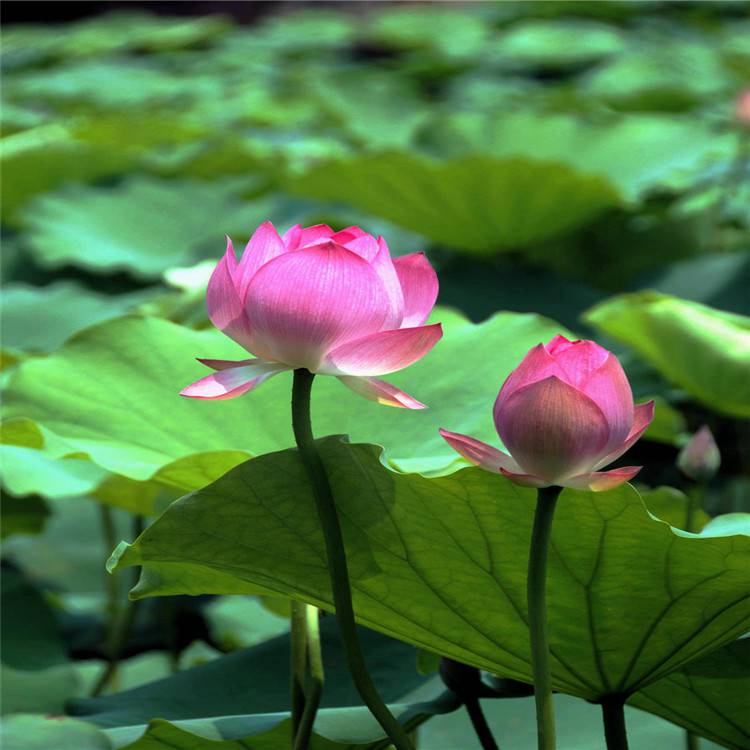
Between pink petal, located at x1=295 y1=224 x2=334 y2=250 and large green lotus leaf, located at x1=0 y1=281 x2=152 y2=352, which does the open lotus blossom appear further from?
large green lotus leaf, located at x1=0 y1=281 x2=152 y2=352

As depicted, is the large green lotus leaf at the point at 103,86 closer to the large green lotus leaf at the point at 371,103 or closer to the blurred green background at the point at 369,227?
the blurred green background at the point at 369,227

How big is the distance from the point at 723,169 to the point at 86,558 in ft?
3.63

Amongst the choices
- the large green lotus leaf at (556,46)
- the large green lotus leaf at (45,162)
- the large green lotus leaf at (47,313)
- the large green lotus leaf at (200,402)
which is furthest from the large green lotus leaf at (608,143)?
the large green lotus leaf at (556,46)

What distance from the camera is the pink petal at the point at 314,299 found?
1.58 feet

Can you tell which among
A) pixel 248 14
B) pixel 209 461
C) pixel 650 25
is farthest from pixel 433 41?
pixel 209 461

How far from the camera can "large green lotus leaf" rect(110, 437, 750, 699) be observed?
1.72ft

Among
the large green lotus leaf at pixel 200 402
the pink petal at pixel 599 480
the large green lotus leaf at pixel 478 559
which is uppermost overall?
the pink petal at pixel 599 480

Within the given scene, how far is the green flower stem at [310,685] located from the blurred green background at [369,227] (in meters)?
0.10

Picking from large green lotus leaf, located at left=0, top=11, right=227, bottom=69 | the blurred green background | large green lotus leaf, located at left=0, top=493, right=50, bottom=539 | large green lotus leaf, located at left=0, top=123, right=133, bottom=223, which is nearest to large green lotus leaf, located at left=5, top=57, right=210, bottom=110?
the blurred green background

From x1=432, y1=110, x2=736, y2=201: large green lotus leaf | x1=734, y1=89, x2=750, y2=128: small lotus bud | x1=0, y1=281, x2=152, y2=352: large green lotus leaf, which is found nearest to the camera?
x1=0, y1=281, x2=152, y2=352: large green lotus leaf

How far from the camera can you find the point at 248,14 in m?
6.76

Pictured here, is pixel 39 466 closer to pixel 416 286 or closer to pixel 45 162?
pixel 416 286

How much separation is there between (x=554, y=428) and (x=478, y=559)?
0.12m

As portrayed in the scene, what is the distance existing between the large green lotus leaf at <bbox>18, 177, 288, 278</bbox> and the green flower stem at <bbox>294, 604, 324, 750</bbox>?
1121 mm
